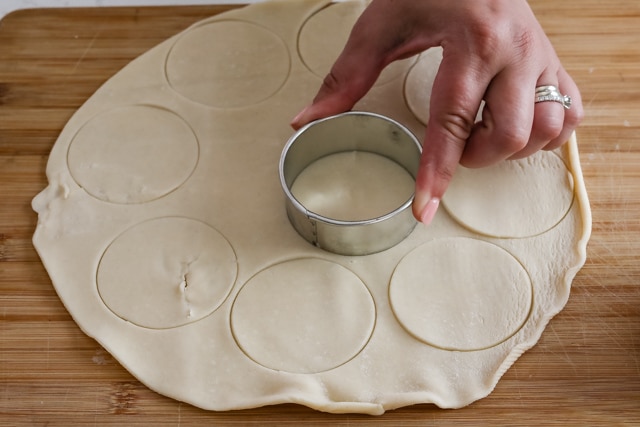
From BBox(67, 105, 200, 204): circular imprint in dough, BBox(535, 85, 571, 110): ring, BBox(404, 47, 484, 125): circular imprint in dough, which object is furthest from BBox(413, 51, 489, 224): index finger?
BBox(67, 105, 200, 204): circular imprint in dough

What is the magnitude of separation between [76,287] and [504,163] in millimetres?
894

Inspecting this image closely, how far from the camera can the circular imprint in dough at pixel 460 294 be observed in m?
1.31

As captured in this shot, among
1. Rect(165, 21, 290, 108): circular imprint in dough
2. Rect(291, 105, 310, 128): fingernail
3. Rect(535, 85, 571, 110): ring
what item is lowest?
Rect(165, 21, 290, 108): circular imprint in dough

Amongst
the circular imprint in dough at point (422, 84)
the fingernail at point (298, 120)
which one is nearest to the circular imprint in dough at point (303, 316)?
the fingernail at point (298, 120)

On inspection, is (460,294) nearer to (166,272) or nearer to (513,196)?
(513,196)

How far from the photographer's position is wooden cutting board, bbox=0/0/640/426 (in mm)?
1269

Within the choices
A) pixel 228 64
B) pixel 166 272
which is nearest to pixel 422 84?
pixel 228 64

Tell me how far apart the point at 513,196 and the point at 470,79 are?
29cm

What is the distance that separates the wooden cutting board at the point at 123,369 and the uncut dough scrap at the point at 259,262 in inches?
1.6

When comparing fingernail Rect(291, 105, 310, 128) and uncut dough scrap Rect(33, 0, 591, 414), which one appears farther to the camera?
fingernail Rect(291, 105, 310, 128)

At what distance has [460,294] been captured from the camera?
1353 millimetres

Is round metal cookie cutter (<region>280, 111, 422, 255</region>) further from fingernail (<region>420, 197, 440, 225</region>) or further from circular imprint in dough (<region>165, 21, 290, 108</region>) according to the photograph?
circular imprint in dough (<region>165, 21, 290, 108</region>)

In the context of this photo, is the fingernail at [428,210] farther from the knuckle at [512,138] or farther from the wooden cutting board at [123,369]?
the wooden cutting board at [123,369]

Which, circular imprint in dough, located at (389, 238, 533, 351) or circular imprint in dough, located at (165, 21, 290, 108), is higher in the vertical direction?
circular imprint in dough, located at (165, 21, 290, 108)
